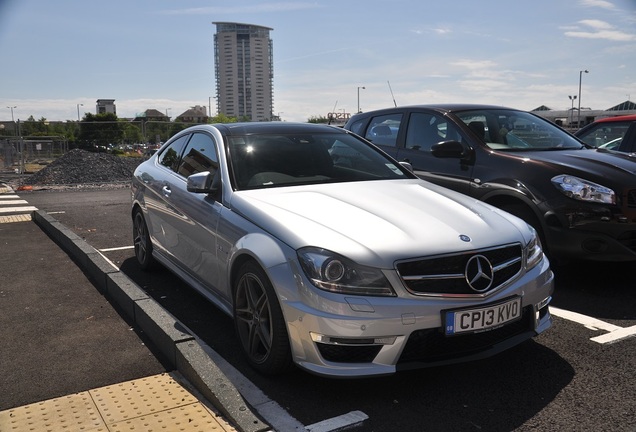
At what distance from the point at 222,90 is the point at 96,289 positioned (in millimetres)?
136486

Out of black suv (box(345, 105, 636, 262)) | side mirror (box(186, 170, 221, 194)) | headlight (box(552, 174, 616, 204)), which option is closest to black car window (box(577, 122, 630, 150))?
black suv (box(345, 105, 636, 262))

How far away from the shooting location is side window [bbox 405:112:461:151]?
6464 mm

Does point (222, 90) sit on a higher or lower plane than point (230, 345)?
higher

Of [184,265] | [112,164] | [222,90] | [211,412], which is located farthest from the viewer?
[222,90]

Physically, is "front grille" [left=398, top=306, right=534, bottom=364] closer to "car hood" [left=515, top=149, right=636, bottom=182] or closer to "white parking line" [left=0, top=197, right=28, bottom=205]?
"car hood" [left=515, top=149, right=636, bottom=182]

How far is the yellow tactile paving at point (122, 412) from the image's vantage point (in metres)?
3.02

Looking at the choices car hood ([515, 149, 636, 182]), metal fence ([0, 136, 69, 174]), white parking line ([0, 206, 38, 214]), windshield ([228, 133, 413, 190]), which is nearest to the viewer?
windshield ([228, 133, 413, 190])

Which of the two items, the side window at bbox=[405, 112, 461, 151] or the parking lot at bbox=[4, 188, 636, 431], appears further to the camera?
the side window at bbox=[405, 112, 461, 151]

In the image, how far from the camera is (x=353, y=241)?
10.8ft

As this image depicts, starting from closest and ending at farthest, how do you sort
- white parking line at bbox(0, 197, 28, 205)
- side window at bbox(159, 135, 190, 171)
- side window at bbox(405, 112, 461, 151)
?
side window at bbox(159, 135, 190, 171) < side window at bbox(405, 112, 461, 151) < white parking line at bbox(0, 197, 28, 205)

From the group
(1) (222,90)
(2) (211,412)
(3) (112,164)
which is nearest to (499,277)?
(2) (211,412)

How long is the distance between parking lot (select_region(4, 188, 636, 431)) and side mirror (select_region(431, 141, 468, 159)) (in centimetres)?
178

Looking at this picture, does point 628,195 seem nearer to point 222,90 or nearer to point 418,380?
point 418,380

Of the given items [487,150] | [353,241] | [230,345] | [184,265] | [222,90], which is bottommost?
[230,345]
